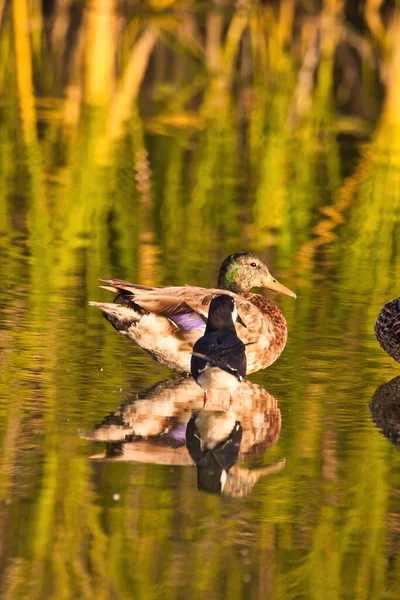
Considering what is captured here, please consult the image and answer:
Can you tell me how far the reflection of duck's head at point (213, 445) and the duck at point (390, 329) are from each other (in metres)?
1.18

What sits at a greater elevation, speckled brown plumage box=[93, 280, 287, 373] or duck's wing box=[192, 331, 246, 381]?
duck's wing box=[192, 331, 246, 381]

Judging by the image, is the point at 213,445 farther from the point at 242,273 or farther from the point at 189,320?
the point at 242,273

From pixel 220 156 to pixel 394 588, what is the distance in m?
8.99

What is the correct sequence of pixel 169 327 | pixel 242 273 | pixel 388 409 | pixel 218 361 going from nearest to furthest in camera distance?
1. pixel 218 361
2. pixel 388 409
3. pixel 169 327
4. pixel 242 273

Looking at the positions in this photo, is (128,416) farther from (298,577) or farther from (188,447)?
(298,577)

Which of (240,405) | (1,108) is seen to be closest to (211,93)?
(1,108)

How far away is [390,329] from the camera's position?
6.79 metres

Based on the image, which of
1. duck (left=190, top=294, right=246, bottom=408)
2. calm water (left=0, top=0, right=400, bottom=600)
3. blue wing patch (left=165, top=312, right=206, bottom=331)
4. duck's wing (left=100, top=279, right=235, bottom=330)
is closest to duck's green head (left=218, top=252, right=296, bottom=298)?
calm water (left=0, top=0, right=400, bottom=600)

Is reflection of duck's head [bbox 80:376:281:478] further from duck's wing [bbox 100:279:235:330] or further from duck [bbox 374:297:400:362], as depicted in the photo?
duck [bbox 374:297:400:362]

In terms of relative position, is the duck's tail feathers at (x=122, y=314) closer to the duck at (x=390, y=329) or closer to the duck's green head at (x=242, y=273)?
the duck's green head at (x=242, y=273)

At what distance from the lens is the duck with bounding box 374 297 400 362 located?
22.1 ft

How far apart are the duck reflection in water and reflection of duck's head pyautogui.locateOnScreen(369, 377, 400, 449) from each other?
16.8 inches

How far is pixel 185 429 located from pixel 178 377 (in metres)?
1.01

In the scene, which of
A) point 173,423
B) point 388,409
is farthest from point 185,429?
point 388,409
